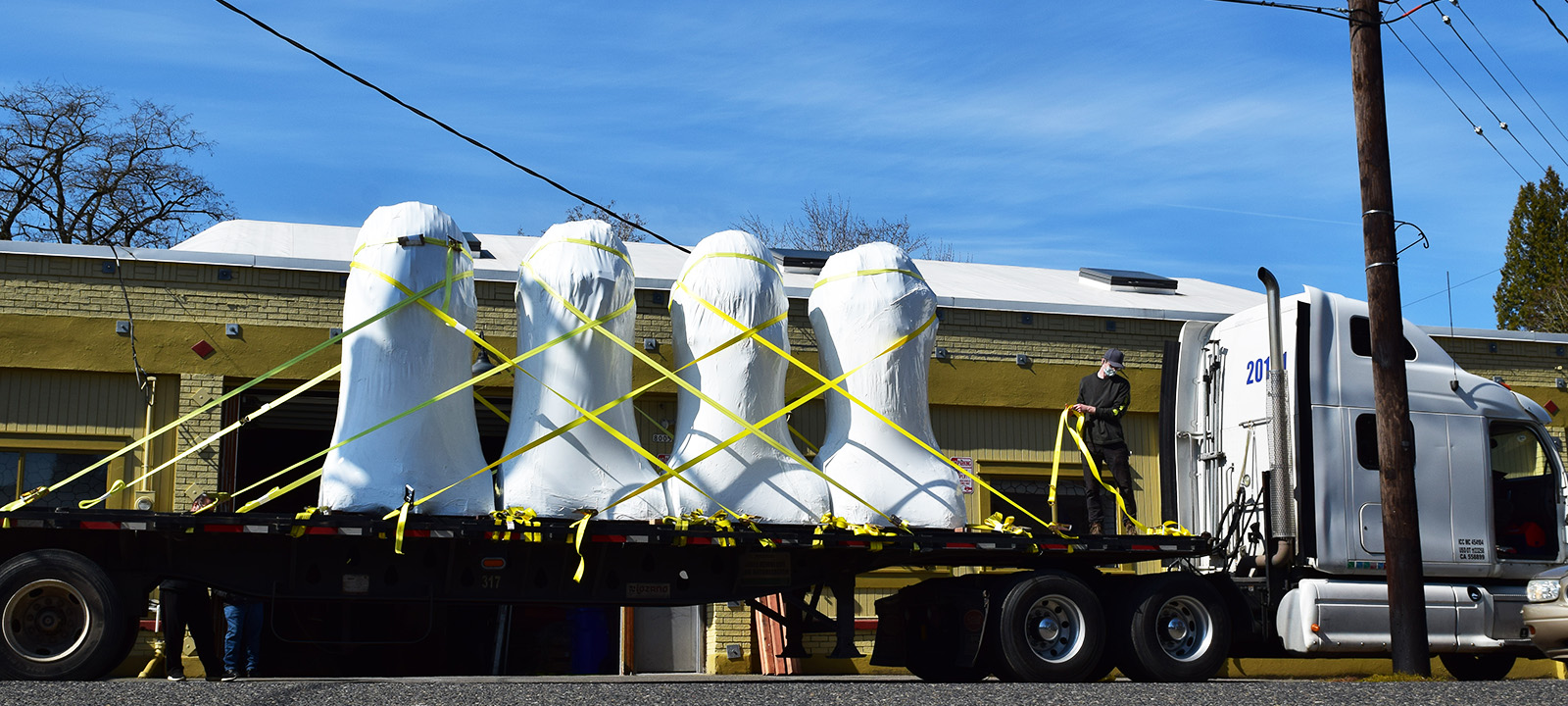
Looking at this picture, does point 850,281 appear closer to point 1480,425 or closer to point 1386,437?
point 1386,437

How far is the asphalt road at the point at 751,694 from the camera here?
6.94m

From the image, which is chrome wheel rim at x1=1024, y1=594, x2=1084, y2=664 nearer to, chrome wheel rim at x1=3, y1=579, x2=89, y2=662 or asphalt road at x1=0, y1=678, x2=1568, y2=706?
asphalt road at x1=0, y1=678, x2=1568, y2=706

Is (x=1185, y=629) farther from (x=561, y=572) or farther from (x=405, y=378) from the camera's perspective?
(x=405, y=378)

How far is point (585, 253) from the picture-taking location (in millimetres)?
10094

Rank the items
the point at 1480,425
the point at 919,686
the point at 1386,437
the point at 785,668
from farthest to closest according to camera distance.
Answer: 1. the point at 785,668
2. the point at 1480,425
3. the point at 1386,437
4. the point at 919,686

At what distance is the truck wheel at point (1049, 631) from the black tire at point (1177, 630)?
0.91ft

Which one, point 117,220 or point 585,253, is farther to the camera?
point 117,220

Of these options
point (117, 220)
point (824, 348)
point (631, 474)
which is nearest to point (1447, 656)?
point (824, 348)

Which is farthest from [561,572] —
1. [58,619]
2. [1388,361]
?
[1388,361]

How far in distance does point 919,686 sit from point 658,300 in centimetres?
764

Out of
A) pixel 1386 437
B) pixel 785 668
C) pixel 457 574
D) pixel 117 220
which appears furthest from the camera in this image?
pixel 117 220

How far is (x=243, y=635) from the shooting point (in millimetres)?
11109

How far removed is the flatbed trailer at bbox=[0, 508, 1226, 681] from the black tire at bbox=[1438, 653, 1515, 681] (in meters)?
3.14

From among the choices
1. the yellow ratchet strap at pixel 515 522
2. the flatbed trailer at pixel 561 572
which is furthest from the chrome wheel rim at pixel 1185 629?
the yellow ratchet strap at pixel 515 522
